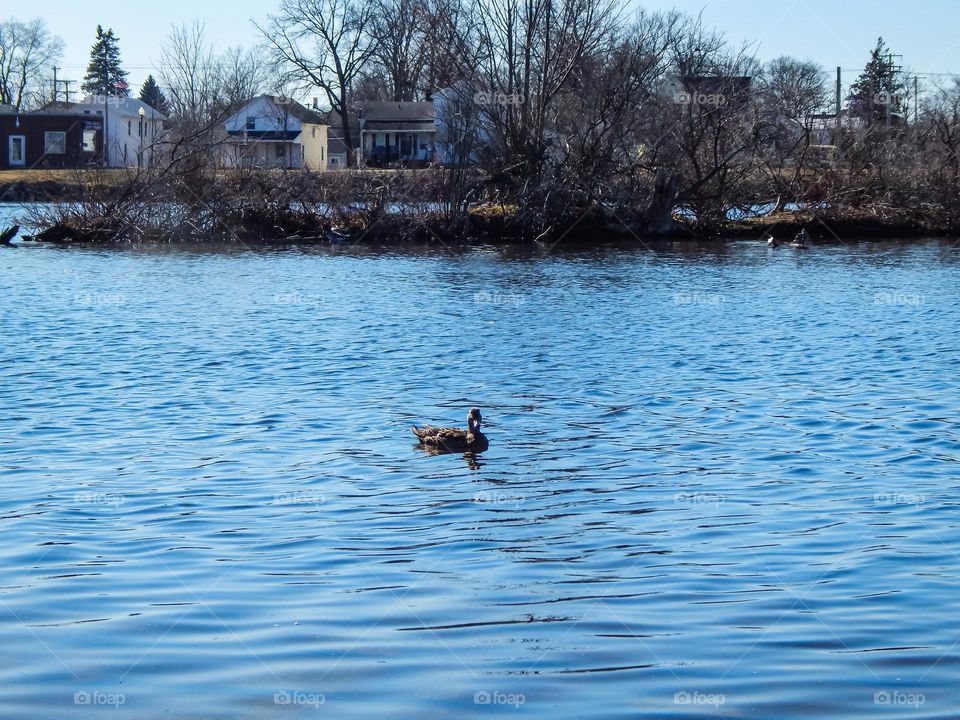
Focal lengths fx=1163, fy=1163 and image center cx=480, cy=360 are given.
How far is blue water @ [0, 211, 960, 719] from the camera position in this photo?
6445 mm

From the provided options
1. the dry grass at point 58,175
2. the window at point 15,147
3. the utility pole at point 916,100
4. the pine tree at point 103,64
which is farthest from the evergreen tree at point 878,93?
the pine tree at point 103,64

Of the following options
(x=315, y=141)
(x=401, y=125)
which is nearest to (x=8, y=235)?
(x=401, y=125)

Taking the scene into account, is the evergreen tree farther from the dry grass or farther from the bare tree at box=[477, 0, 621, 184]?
the dry grass

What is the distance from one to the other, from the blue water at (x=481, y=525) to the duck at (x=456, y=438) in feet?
0.92

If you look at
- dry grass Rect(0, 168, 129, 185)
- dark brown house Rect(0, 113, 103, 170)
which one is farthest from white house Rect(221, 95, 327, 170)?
dry grass Rect(0, 168, 129, 185)

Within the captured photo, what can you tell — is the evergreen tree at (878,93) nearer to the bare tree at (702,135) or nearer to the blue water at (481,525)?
the bare tree at (702,135)

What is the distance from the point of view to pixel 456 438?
11742mm

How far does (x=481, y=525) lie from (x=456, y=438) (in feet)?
7.70

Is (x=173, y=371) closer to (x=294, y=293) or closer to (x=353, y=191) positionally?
(x=294, y=293)

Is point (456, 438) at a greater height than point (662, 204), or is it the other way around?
point (662, 204)

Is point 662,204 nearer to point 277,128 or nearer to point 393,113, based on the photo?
point 393,113

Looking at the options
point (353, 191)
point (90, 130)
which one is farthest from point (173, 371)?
point (90, 130)

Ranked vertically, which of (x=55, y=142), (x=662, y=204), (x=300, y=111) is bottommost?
(x=662, y=204)

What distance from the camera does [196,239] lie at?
1682 inches
